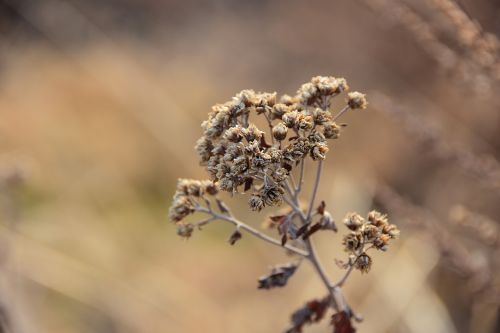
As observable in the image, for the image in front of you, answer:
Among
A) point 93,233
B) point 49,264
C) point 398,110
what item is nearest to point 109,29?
point 93,233

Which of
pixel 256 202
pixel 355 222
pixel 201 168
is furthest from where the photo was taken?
pixel 201 168

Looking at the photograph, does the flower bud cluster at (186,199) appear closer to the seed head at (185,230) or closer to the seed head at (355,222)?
the seed head at (185,230)

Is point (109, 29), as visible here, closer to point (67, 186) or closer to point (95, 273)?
point (67, 186)

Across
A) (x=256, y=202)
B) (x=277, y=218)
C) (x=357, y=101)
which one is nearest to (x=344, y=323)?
(x=277, y=218)

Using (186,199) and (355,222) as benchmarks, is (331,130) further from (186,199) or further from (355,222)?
(186,199)

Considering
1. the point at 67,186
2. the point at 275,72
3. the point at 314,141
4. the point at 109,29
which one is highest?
the point at 109,29

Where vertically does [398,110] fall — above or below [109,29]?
below
